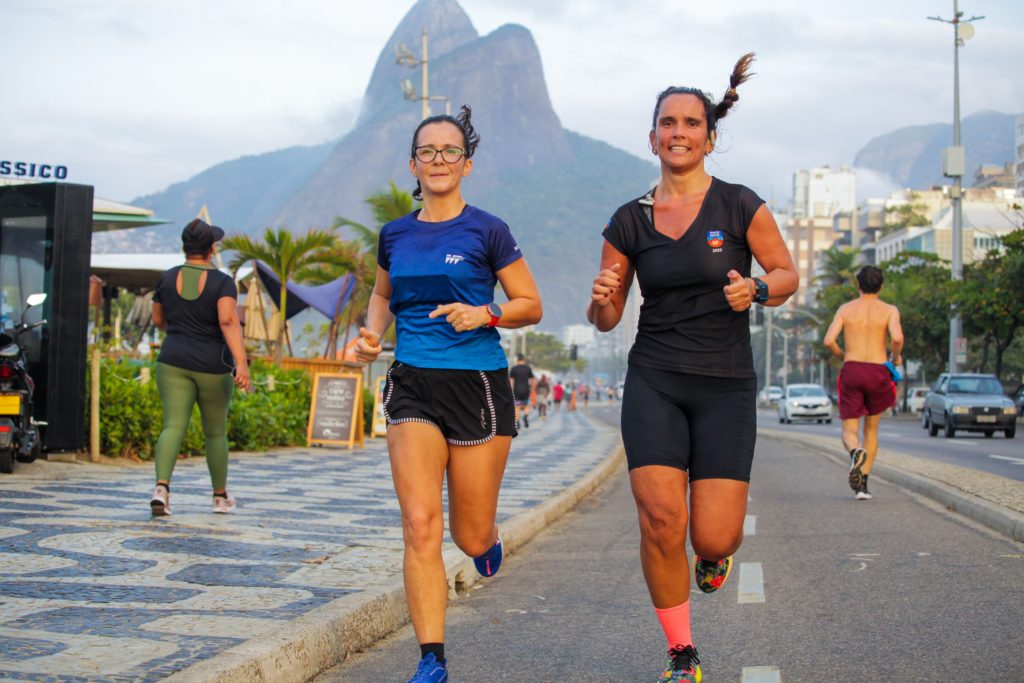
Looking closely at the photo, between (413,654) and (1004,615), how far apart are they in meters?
2.63

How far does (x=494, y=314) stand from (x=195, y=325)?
14.6ft

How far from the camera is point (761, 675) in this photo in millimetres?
4562

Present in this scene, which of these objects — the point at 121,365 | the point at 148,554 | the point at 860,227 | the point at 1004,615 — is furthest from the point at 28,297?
the point at 860,227

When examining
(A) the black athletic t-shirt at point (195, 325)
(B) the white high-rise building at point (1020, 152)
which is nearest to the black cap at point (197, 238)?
(A) the black athletic t-shirt at point (195, 325)

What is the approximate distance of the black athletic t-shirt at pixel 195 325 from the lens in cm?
828

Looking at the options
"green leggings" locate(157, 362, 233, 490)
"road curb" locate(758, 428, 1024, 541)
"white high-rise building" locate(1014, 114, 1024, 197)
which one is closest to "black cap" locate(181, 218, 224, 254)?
"green leggings" locate(157, 362, 233, 490)

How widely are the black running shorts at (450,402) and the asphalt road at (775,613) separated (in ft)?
3.07

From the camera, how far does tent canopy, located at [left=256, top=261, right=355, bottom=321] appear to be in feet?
83.5

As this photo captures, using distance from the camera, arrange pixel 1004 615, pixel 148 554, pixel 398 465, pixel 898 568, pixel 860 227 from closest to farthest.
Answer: pixel 398 465
pixel 1004 615
pixel 148 554
pixel 898 568
pixel 860 227

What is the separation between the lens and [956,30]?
135ft

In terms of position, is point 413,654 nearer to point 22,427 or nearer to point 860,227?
point 22,427

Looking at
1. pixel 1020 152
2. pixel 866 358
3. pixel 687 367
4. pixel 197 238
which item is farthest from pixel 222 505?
pixel 1020 152

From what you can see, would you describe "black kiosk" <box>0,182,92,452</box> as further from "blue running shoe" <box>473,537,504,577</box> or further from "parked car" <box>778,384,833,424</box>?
"parked car" <box>778,384,833,424</box>

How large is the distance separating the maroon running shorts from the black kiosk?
22.2ft
